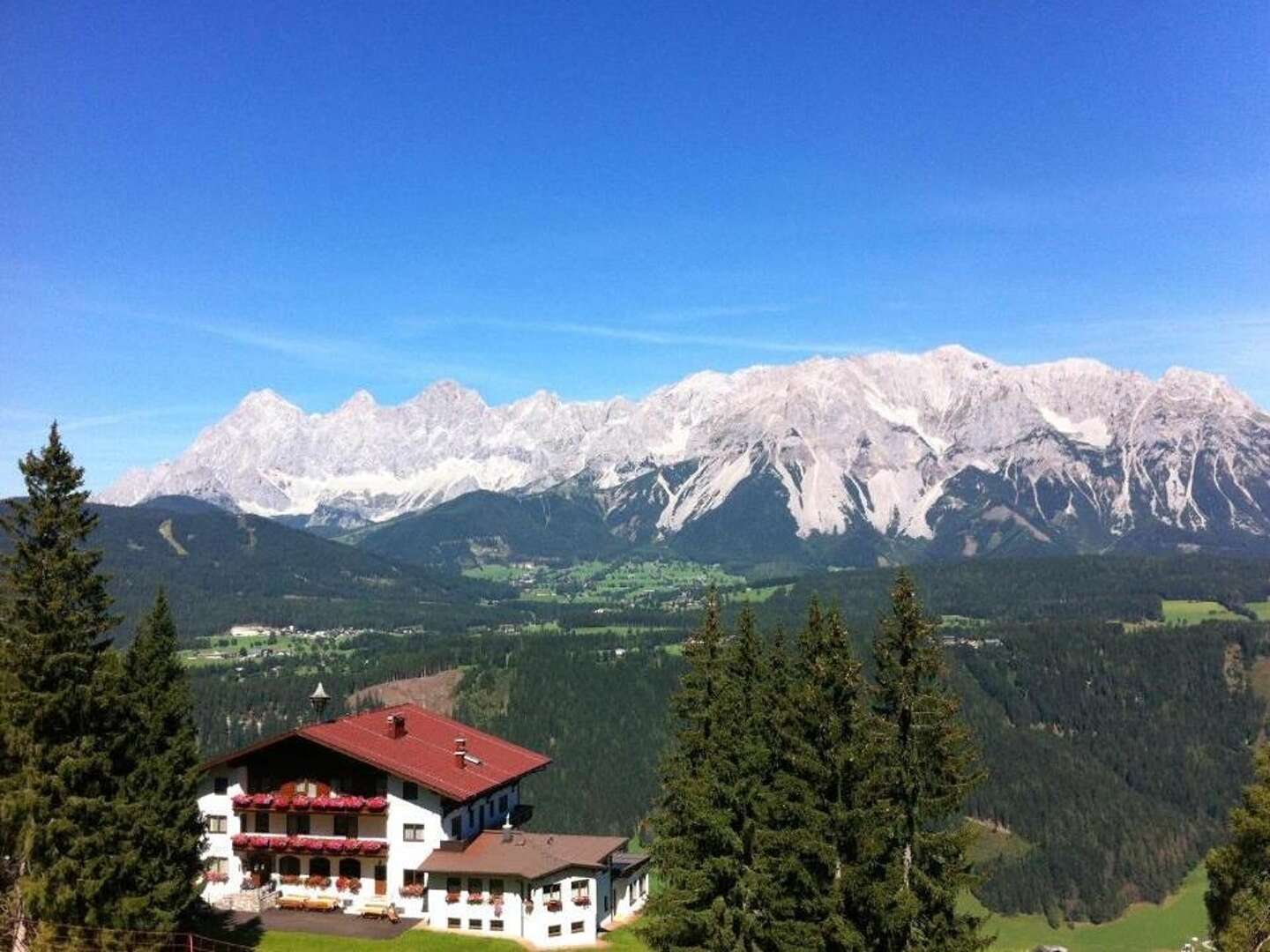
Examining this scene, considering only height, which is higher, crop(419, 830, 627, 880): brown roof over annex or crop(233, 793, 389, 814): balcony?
crop(233, 793, 389, 814): balcony

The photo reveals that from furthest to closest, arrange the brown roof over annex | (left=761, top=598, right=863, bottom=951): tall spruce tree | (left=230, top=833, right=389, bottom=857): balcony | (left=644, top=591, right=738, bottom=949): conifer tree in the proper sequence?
(left=230, top=833, right=389, bottom=857): balcony, the brown roof over annex, (left=644, top=591, right=738, bottom=949): conifer tree, (left=761, top=598, right=863, bottom=951): tall spruce tree

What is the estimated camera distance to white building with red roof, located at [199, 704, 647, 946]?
6712 cm

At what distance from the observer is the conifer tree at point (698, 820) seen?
4866 centimetres

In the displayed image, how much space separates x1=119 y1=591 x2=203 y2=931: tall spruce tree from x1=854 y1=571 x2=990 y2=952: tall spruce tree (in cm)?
3280

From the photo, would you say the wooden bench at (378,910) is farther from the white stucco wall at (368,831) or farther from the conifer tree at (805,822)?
the conifer tree at (805,822)

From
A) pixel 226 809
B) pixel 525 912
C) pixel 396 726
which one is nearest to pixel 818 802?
pixel 525 912

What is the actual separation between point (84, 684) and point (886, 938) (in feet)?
122

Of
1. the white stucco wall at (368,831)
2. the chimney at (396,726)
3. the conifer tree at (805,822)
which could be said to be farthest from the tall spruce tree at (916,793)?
the chimney at (396,726)

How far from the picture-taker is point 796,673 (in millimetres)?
51094

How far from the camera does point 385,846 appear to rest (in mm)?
69938

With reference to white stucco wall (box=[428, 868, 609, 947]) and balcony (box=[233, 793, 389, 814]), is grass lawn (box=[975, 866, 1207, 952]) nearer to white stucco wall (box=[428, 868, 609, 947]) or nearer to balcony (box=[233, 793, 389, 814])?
white stucco wall (box=[428, 868, 609, 947])

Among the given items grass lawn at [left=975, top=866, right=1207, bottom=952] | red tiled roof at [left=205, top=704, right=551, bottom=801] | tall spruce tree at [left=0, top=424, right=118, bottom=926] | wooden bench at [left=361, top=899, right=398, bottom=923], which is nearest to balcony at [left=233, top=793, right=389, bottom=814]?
red tiled roof at [left=205, top=704, right=551, bottom=801]

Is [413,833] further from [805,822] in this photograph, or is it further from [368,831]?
[805,822]

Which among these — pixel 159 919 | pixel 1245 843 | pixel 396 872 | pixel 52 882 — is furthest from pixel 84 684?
pixel 1245 843
